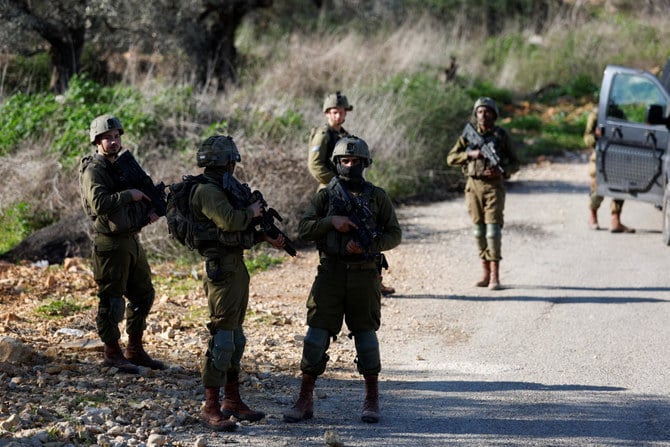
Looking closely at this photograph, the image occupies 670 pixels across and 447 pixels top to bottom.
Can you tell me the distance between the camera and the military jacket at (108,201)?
6.38 meters

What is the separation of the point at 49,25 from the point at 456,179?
667 centimetres

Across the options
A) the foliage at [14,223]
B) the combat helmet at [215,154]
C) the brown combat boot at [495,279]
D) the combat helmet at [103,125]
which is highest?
the combat helmet at [103,125]

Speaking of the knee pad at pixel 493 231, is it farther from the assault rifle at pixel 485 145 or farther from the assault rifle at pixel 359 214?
the assault rifle at pixel 359 214

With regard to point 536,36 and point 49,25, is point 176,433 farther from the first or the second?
point 536,36

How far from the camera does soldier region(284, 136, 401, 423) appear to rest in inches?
224

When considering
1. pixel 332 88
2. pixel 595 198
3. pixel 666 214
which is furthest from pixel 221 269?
pixel 332 88

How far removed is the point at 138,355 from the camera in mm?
6707

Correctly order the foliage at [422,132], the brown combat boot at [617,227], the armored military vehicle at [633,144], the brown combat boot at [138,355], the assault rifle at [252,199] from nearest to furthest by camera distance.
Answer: the assault rifle at [252,199] < the brown combat boot at [138,355] < the armored military vehicle at [633,144] < the brown combat boot at [617,227] < the foliage at [422,132]

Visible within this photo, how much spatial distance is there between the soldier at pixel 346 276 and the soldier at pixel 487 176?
342 cm

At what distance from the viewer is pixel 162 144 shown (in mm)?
12453

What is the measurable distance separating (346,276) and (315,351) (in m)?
0.48

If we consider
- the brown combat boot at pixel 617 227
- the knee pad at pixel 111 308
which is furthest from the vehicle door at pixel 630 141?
the knee pad at pixel 111 308

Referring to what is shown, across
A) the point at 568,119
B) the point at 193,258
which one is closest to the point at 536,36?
the point at 568,119

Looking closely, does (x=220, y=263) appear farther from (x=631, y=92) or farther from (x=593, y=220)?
(x=593, y=220)
